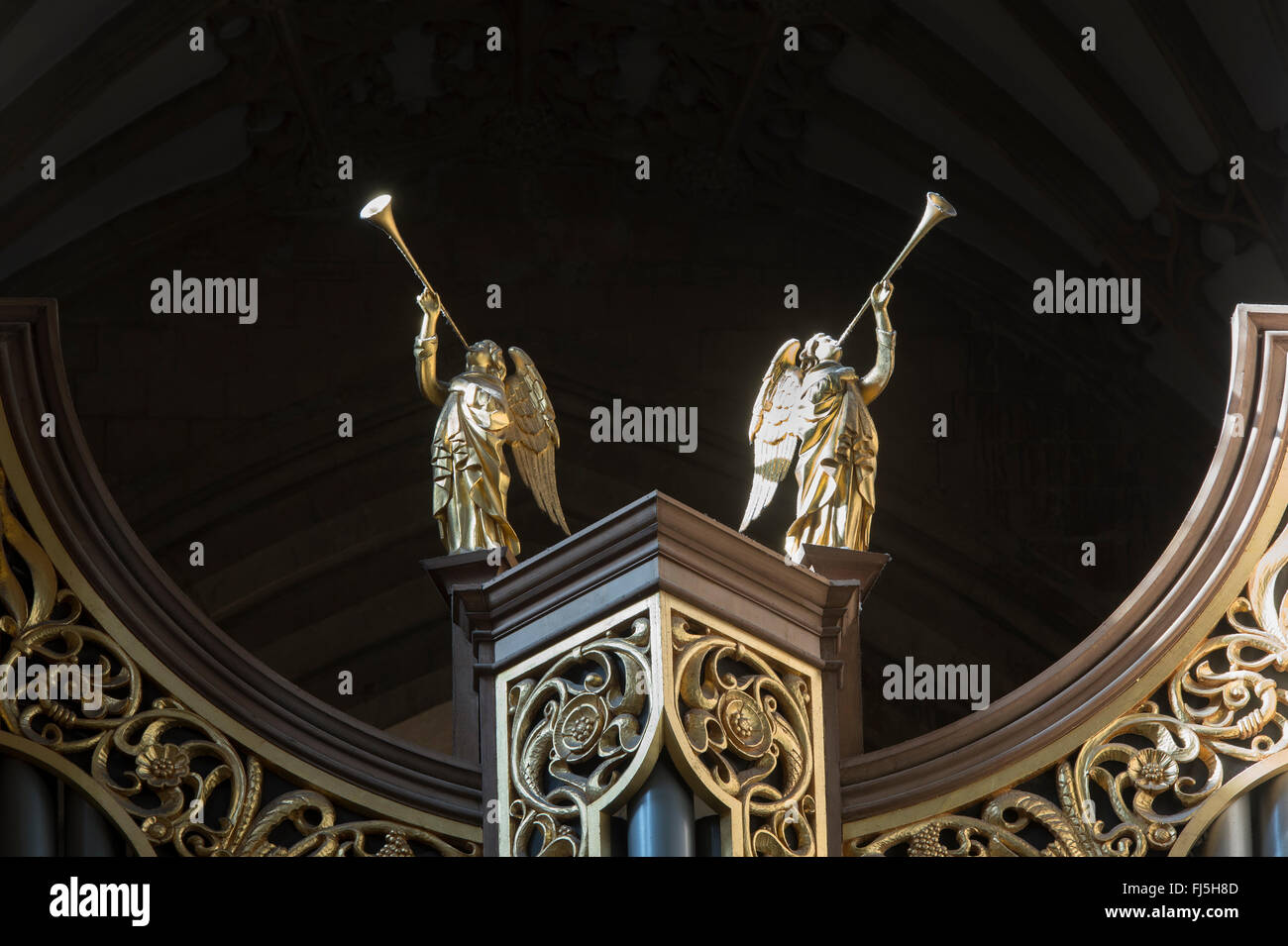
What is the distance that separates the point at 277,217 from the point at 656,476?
2.30m

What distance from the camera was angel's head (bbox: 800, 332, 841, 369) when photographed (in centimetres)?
791

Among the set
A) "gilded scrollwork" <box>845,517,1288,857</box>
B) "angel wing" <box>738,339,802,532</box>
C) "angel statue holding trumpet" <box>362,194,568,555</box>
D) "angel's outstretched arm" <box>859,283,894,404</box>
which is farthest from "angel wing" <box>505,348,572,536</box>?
"gilded scrollwork" <box>845,517,1288,857</box>

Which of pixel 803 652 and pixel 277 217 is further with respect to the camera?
pixel 277 217

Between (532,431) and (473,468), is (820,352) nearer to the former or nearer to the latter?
(532,431)

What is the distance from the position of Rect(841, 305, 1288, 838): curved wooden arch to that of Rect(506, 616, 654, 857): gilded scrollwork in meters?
0.69

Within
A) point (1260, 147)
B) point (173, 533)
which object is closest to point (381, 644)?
point (173, 533)

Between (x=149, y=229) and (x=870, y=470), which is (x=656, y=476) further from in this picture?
(x=870, y=470)

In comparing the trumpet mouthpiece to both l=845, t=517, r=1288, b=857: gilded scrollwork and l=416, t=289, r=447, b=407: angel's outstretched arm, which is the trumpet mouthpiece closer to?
l=416, t=289, r=447, b=407: angel's outstretched arm

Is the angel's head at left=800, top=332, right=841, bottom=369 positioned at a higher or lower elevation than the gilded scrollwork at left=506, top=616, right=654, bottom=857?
higher

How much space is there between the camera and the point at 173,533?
12805mm

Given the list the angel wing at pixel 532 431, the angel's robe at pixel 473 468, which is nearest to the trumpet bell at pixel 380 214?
the angel's robe at pixel 473 468

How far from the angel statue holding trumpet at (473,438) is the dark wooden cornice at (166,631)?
878 mm

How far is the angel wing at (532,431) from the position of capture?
822 cm
